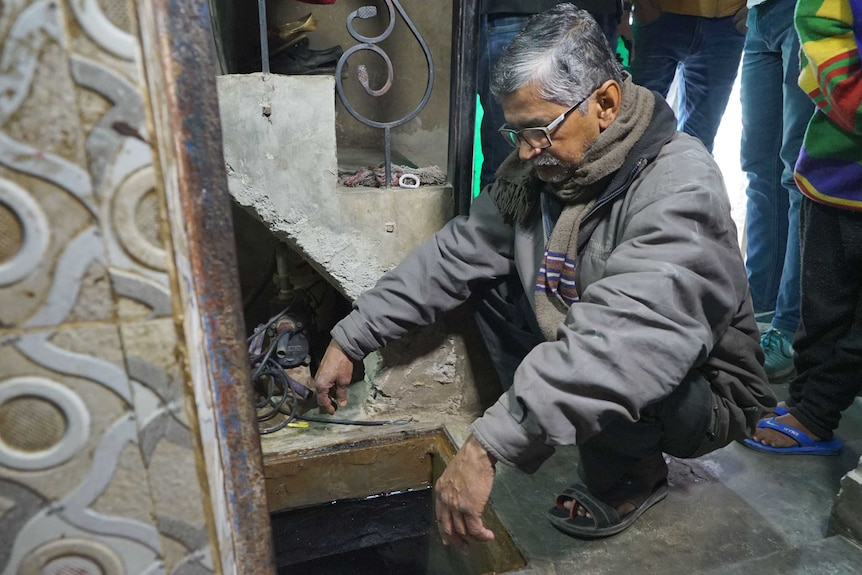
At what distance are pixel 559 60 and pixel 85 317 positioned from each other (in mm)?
1088

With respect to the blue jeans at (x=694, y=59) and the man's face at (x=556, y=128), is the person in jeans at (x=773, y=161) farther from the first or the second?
the man's face at (x=556, y=128)

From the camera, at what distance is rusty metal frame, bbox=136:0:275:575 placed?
49 centimetres

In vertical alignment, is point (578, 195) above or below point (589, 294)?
above

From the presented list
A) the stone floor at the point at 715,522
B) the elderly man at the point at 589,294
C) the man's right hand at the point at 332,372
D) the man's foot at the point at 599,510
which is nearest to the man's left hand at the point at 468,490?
the elderly man at the point at 589,294

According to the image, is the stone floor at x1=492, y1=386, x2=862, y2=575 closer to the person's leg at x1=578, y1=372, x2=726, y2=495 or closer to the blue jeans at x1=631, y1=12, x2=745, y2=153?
the person's leg at x1=578, y1=372, x2=726, y2=495

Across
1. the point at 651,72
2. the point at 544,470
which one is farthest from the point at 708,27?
the point at 544,470

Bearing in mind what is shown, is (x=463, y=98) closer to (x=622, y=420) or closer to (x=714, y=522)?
(x=622, y=420)

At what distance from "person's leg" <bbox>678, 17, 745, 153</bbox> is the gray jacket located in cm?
126

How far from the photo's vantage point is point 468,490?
115cm

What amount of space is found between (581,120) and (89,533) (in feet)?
3.80

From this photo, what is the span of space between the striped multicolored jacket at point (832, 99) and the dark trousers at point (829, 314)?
7 cm

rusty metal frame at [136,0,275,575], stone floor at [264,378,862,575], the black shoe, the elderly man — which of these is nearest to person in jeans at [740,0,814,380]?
stone floor at [264,378,862,575]

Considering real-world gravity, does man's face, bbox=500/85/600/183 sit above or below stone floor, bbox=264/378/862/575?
above

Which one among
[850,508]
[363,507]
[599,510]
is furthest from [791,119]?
[363,507]
